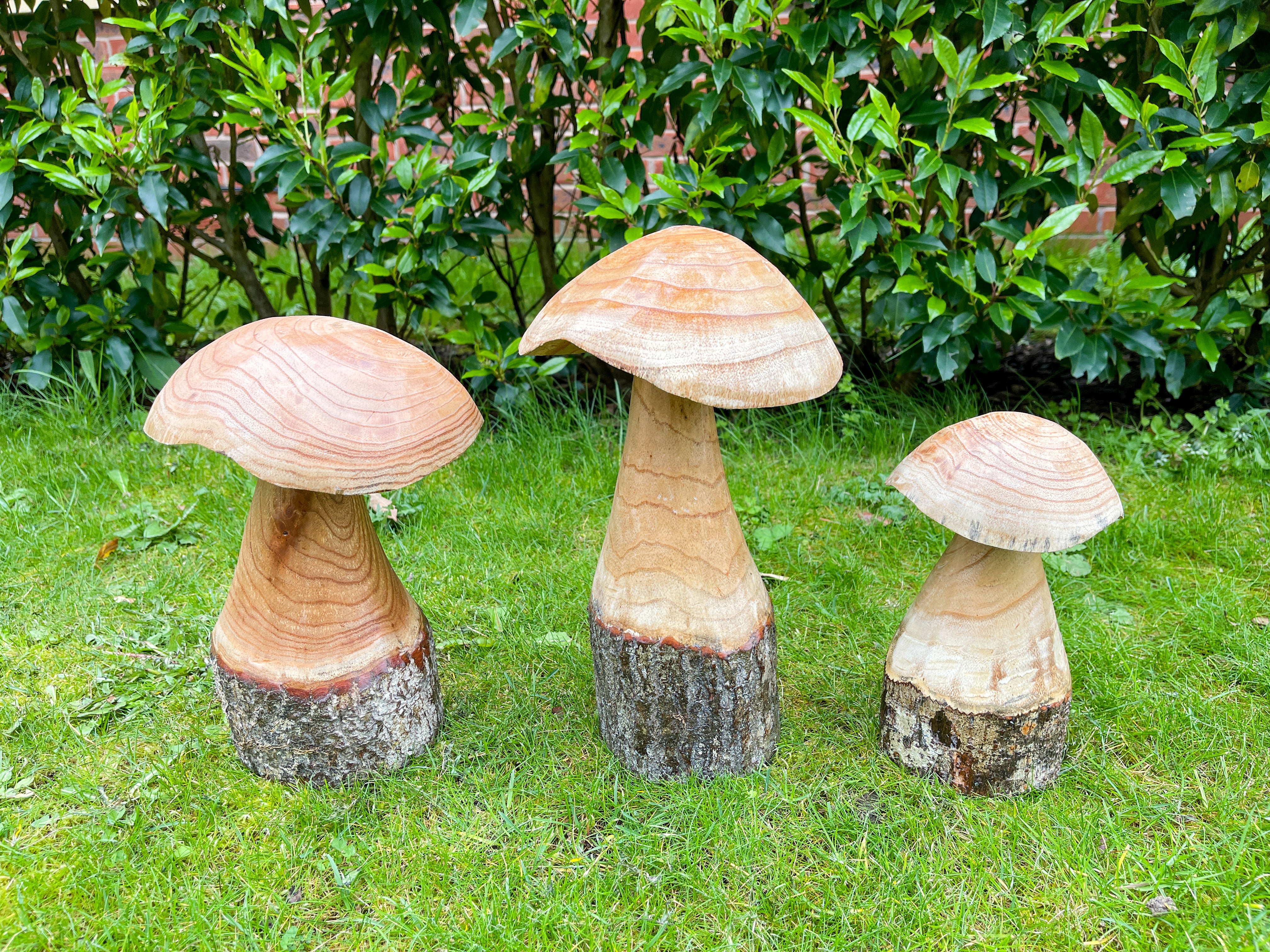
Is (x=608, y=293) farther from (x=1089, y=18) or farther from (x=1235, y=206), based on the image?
(x=1235, y=206)

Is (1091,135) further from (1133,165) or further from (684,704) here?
(684,704)

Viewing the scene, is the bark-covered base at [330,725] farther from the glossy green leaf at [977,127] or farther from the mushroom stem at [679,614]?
the glossy green leaf at [977,127]

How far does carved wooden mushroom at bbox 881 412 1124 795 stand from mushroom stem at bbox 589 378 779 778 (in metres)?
0.36

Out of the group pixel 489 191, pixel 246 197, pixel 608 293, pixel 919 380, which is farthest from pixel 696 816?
pixel 246 197

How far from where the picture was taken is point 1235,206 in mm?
3498

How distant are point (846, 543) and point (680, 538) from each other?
1.46 meters

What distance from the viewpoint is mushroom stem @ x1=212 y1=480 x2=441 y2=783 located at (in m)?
2.21

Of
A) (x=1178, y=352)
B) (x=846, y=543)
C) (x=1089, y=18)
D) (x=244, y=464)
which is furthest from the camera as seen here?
(x=1178, y=352)

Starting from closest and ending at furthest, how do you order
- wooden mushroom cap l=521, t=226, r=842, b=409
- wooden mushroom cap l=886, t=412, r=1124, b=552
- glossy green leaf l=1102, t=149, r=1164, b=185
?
wooden mushroom cap l=521, t=226, r=842, b=409 → wooden mushroom cap l=886, t=412, r=1124, b=552 → glossy green leaf l=1102, t=149, r=1164, b=185

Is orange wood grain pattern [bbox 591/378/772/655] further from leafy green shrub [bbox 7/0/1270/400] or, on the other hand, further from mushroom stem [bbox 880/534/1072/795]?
leafy green shrub [bbox 7/0/1270/400]

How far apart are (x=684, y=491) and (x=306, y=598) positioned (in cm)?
90

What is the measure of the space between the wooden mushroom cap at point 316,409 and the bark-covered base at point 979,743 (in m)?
1.22

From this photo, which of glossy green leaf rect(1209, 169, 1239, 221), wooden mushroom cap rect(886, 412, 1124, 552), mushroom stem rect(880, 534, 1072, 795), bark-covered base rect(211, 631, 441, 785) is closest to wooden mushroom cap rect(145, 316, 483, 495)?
bark-covered base rect(211, 631, 441, 785)

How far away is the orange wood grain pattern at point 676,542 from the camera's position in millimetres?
2127
